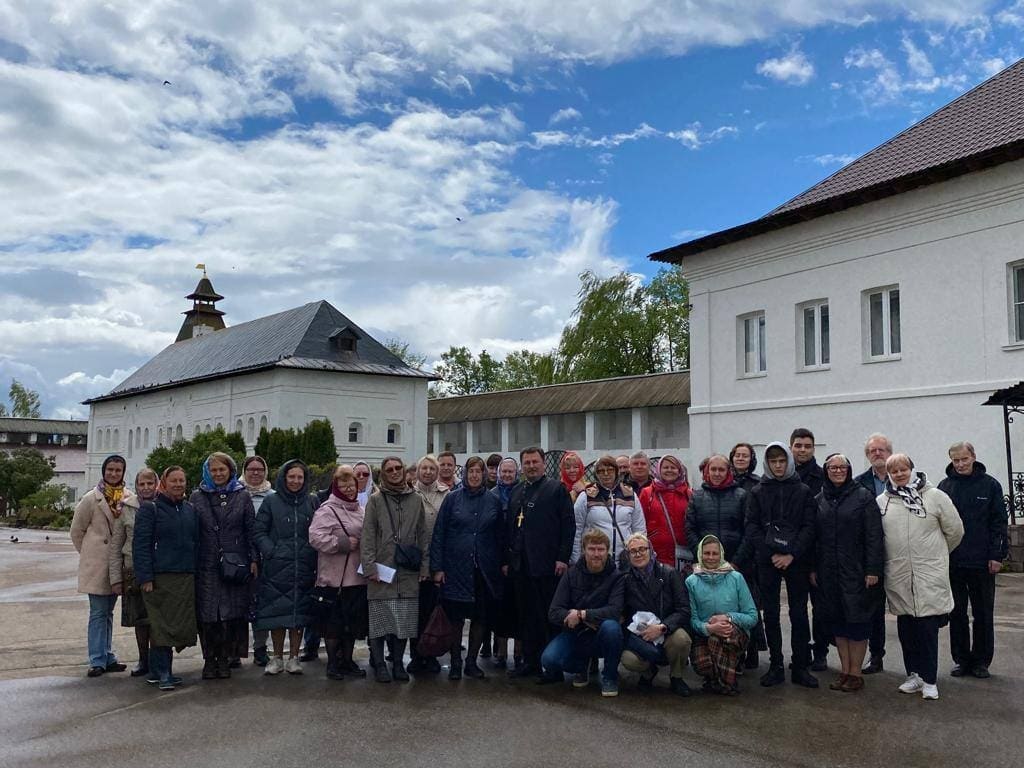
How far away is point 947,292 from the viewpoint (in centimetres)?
1755

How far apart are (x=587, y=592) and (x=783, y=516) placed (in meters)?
1.70

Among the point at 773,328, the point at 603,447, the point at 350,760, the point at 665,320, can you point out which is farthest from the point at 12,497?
the point at 350,760

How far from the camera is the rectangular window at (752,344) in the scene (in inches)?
857

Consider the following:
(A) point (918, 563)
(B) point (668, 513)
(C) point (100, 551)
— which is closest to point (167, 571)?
(C) point (100, 551)

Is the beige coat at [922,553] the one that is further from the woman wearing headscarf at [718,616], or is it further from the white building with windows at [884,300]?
the white building with windows at [884,300]

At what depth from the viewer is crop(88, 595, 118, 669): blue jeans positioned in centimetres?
807

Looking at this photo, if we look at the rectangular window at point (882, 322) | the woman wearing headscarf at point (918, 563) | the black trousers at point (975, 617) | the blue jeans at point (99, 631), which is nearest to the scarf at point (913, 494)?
the woman wearing headscarf at point (918, 563)

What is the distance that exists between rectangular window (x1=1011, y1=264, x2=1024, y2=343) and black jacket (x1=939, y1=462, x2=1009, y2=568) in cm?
1012

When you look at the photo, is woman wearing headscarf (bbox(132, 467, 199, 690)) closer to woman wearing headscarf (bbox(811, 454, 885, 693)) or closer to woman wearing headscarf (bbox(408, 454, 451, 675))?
woman wearing headscarf (bbox(408, 454, 451, 675))

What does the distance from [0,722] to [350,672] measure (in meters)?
2.64

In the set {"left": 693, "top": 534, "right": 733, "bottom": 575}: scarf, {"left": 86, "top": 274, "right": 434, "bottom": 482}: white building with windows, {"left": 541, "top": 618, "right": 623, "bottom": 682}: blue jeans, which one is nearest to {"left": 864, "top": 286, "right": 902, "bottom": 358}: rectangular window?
{"left": 693, "top": 534, "right": 733, "bottom": 575}: scarf

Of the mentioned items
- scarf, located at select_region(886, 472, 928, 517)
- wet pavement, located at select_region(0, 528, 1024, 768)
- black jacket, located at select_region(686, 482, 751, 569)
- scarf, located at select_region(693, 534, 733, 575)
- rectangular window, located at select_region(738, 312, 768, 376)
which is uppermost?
rectangular window, located at select_region(738, 312, 768, 376)

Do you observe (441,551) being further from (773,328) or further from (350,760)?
(773,328)

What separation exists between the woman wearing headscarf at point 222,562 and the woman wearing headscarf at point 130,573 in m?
0.47
